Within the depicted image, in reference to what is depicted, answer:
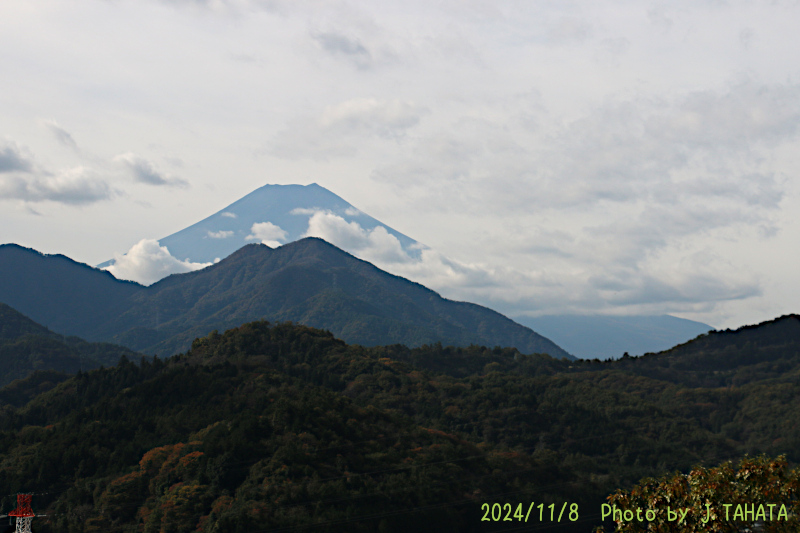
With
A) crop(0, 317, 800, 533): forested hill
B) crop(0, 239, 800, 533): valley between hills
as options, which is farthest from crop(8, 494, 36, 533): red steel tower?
crop(0, 317, 800, 533): forested hill

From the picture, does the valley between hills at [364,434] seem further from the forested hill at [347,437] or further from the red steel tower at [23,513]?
the red steel tower at [23,513]

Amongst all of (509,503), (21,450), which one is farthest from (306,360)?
(509,503)

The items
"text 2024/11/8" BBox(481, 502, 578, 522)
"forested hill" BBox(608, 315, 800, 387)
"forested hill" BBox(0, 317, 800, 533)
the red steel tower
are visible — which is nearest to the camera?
the red steel tower

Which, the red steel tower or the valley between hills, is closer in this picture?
the red steel tower

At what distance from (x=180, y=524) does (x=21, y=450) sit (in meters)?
40.8

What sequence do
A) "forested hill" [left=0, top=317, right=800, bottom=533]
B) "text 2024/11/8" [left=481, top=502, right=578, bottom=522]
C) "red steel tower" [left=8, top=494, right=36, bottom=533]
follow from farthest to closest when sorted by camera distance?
"text 2024/11/8" [left=481, top=502, right=578, bottom=522] → "forested hill" [left=0, top=317, right=800, bottom=533] → "red steel tower" [left=8, top=494, right=36, bottom=533]

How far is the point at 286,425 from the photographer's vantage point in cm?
8819

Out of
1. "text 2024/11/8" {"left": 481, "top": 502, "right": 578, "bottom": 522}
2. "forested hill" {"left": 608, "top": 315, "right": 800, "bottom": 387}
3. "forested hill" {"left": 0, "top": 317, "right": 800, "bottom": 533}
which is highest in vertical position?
"forested hill" {"left": 608, "top": 315, "right": 800, "bottom": 387}

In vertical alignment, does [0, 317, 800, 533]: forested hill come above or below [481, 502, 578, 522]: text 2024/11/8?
above

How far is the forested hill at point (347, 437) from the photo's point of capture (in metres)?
73.6

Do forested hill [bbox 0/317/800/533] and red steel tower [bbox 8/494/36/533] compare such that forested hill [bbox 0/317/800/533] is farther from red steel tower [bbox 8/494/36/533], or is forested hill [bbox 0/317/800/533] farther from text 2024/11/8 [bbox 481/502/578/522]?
red steel tower [bbox 8/494/36/533]

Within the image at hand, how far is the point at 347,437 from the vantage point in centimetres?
9138

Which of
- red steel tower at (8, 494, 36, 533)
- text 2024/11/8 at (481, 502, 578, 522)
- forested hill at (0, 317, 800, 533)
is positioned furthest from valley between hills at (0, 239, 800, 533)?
red steel tower at (8, 494, 36, 533)

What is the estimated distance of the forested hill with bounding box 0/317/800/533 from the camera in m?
73.6
